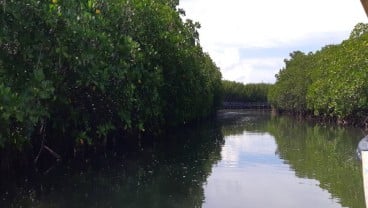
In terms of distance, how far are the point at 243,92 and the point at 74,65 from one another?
9436 cm

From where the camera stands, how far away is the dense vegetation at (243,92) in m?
104

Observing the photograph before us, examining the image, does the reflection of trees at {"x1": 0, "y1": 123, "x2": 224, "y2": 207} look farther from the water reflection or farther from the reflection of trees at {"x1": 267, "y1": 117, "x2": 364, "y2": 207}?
the reflection of trees at {"x1": 267, "y1": 117, "x2": 364, "y2": 207}

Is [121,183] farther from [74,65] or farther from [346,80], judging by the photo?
[346,80]

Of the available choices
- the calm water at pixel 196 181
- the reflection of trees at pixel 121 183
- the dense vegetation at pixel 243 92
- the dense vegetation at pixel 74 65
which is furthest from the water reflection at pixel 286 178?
the dense vegetation at pixel 243 92

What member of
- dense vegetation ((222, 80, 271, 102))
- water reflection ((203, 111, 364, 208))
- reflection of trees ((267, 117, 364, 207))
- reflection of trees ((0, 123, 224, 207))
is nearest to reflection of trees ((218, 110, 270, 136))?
reflection of trees ((267, 117, 364, 207))

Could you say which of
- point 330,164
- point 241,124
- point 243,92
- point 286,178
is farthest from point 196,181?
point 243,92

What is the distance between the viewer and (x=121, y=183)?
13.9 m

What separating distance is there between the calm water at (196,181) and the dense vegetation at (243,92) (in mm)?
82134

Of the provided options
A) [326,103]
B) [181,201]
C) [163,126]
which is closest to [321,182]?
[181,201]

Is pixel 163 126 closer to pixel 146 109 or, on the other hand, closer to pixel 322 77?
pixel 146 109

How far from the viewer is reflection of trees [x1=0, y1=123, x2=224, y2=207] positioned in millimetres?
11312

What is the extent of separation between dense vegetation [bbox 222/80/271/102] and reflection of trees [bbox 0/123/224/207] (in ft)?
275

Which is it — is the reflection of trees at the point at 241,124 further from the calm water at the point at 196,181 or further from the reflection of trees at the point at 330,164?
the calm water at the point at 196,181

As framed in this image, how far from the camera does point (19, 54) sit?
36.6ft
